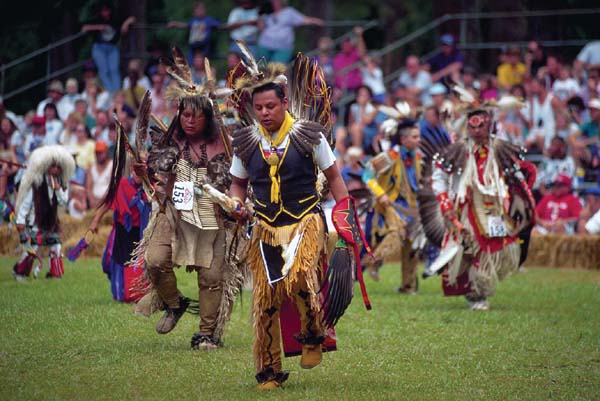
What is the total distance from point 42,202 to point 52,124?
17.7 feet

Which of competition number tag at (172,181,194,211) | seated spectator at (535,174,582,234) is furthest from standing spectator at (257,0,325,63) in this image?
competition number tag at (172,181,194,211)

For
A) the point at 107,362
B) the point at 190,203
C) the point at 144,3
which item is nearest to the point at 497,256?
the point at 190,203

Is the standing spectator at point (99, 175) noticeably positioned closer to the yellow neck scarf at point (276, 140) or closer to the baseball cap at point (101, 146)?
the baseball cap at point (101, 146)

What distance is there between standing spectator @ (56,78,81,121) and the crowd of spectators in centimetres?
2

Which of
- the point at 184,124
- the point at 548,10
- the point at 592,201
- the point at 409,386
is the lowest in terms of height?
the point at 409,386

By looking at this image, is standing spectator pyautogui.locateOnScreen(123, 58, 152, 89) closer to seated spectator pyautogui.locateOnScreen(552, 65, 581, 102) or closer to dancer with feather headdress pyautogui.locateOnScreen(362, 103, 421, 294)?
seated spectator pyautogui.locateOnScreen(552, 65, 581, 102)

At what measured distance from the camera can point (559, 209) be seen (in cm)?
1486

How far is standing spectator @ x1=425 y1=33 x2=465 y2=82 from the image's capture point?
1792cm

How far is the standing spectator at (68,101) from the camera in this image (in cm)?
1820

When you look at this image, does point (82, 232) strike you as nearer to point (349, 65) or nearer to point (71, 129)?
point (71, 129)

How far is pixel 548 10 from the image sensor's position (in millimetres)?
20641

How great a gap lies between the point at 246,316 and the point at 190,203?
2.32 meters

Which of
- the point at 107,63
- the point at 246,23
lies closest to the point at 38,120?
the point at 107,63

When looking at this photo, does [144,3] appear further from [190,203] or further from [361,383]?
[361,383]
